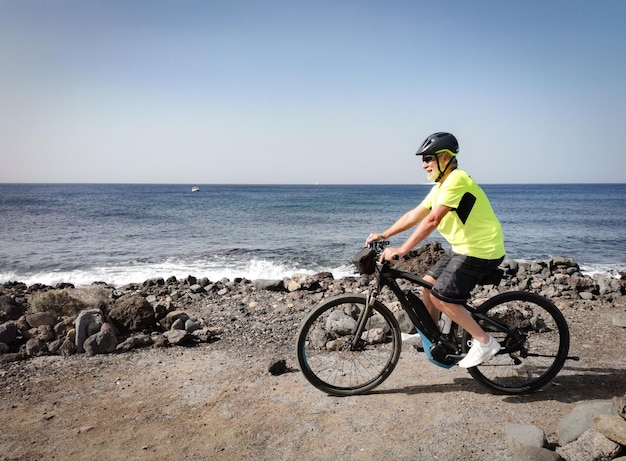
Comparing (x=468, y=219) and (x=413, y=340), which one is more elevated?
(x=468, y=219)

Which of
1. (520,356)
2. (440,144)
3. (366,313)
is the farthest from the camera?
(520,356)

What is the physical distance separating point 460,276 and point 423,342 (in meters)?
0.96

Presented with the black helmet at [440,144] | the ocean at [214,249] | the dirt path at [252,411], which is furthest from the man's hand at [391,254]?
the ocean at [214,249]

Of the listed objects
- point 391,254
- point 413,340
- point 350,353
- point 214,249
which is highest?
point 391,254

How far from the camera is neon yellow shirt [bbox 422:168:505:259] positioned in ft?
13.0

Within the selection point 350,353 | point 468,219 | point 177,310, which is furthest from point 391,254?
point 177,310

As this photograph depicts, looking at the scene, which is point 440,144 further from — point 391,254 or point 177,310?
point 177,310

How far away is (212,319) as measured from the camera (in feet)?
27.6

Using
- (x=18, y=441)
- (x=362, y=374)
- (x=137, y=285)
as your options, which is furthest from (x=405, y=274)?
(x=137, y=285)

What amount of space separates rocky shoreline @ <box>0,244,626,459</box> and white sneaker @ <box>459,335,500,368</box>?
70 cm

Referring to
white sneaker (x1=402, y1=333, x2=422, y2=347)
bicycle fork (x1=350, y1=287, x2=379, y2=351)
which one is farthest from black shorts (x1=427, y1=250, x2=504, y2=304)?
white sneaker (x1=402, y1=333, x2=422, y2=347)

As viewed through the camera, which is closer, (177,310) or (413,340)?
(413,340)

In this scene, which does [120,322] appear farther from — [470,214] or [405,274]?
[470,214]

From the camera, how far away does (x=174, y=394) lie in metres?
4.93
